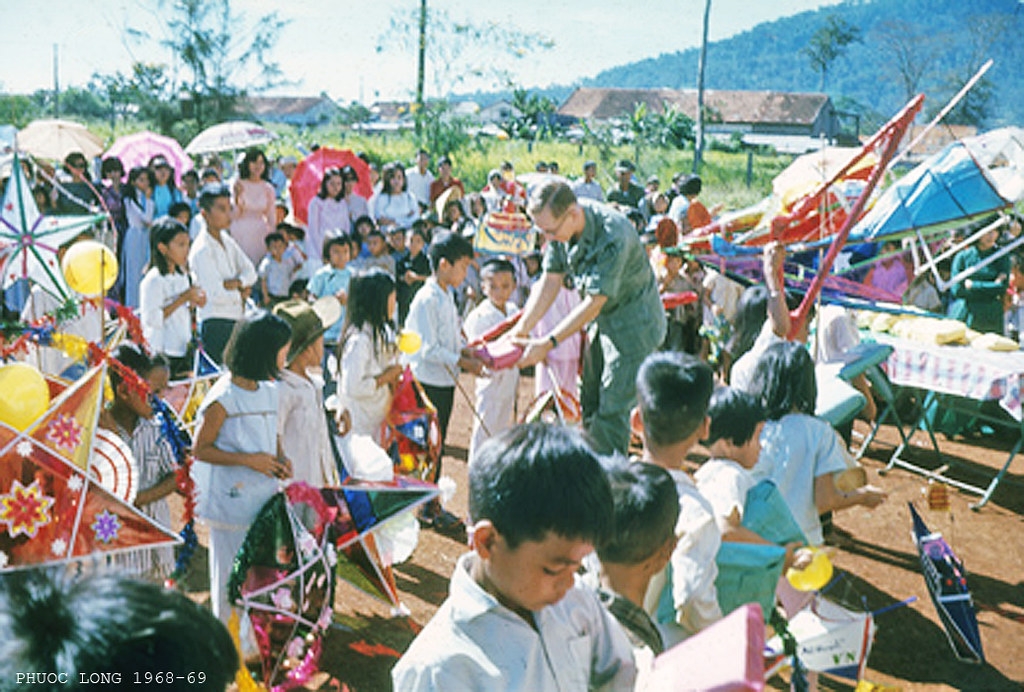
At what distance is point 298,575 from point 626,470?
61.4 inches

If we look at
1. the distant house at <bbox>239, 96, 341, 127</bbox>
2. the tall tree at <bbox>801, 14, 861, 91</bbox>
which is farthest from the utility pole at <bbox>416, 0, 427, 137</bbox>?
the tall tree at <bbox>801, 14, 861, 91</bbox>

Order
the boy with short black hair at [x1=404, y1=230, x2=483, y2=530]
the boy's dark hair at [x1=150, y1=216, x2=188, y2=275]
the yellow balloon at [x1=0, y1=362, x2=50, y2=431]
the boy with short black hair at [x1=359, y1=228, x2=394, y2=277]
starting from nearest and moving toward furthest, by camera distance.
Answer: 1. the yellow balloon at [x1=0, y1=362, x2=50, y2=431]
2. the boy with short black hair at [x1=404, y1=230, x2=483, y2=530]
3. the boy's dark hair at [x1=150, y1=216, x2=188, y2=275]
4. the boy with short black hair at [x1=359, y1=228, x2=394, y2=277]

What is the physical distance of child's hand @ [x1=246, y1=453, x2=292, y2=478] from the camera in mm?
3463

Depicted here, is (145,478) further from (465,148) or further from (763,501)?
(465,148)

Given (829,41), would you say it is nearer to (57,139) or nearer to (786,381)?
(57,139)

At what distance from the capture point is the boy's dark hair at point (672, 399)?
9.70 feet

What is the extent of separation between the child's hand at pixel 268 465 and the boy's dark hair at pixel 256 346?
0.29 m

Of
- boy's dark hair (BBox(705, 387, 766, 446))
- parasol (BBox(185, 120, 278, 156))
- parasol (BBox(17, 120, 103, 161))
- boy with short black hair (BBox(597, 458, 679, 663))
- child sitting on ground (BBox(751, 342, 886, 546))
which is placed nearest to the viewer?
boy with short black hair (BBox(597, 458, 679, 663))

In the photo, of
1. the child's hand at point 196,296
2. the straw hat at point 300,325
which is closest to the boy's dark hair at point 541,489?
the straw hat at point 300,325

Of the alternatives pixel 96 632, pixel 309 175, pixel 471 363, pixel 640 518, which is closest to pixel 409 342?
pixel 471 363

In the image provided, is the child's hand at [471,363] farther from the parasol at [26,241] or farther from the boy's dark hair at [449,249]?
the parasol at [26,241]

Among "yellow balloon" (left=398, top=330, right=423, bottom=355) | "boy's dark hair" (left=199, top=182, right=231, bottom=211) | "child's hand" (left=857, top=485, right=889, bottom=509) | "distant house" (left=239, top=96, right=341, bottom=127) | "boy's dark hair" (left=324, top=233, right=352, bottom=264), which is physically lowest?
"child's hand" (left=857, top=485, right=889, bottom=509)

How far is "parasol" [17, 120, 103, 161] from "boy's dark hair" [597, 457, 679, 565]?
10.7 metres

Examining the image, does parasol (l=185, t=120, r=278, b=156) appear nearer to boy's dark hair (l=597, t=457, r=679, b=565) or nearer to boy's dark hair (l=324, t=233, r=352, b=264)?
boy's dark hair (l=324, t=233, r=352, b=264)
